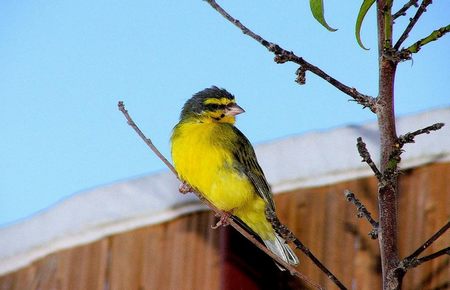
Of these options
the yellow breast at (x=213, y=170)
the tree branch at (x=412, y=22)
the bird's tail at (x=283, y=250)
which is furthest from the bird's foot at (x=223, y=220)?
the tree branch at (x=412, y=22)

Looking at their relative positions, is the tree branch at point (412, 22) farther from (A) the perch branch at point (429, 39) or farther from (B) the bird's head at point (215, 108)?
(B) the bird's head at point (215, 108)

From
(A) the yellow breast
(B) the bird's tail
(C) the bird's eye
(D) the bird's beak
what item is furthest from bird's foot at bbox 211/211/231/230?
(C) the bird's eye

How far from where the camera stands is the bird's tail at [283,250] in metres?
5.40

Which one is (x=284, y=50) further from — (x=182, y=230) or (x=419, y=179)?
(x=182, y=230)

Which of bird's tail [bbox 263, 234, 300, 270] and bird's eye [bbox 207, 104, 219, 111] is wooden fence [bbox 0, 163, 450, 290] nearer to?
bird's tail [bbox 263, 234, 300, 270]

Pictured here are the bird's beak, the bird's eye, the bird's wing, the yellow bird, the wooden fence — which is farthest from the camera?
the bird's eye

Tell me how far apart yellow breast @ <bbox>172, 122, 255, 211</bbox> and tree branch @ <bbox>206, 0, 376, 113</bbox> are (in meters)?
3.46

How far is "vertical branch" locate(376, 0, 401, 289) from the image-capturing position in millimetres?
2408

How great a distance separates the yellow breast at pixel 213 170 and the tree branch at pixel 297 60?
3.46 meters

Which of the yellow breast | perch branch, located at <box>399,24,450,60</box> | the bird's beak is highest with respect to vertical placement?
the bird's beak

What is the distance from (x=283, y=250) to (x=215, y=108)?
1602 mm

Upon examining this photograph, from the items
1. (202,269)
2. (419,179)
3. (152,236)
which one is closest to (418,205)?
(419,179)

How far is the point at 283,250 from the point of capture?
18.6ft

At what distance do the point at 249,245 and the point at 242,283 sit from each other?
1.15ft
